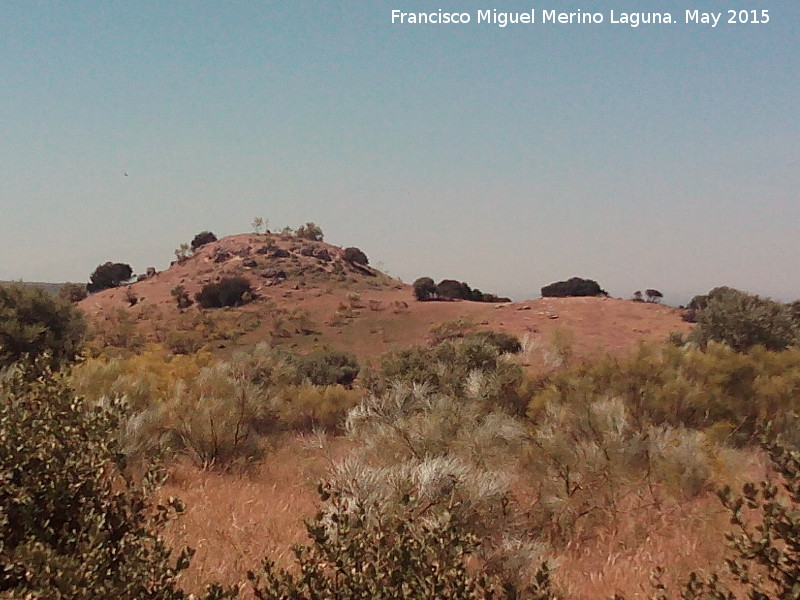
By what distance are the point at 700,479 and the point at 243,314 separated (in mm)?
43538

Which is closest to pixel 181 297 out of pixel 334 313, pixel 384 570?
pixel 334 313

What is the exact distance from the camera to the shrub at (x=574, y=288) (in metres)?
55.5

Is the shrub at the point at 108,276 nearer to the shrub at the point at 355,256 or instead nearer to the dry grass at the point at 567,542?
the shrub at the point at 355,256

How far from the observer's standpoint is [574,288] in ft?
185

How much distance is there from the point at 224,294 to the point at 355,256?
23.4 m

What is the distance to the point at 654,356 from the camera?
12398 mm

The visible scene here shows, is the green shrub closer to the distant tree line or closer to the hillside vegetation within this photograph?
the distant tree line

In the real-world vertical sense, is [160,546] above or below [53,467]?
below

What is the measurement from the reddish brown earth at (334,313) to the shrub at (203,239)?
10280mm

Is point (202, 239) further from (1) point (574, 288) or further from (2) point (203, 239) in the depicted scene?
(1) point (574, 288)

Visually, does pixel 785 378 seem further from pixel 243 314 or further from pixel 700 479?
pixel 243 314

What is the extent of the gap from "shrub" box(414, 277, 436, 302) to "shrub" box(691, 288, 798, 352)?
36.1 metres

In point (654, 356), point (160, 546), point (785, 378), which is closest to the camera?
point (160, 546)

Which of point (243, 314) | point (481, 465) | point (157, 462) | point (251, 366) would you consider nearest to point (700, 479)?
point (481, 465)
